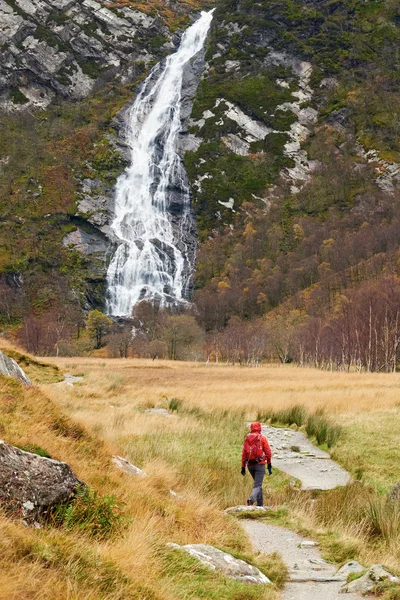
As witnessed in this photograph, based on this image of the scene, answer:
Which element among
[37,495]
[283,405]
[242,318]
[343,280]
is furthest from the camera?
[242,318]


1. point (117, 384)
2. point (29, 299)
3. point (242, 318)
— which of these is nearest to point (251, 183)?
point (242, 318)

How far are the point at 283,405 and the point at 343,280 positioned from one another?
9847 cm

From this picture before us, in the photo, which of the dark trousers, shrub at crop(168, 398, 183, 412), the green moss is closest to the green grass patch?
the dark trousers

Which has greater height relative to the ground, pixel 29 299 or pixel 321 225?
pixel 321 225

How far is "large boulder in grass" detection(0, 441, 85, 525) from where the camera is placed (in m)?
6.20

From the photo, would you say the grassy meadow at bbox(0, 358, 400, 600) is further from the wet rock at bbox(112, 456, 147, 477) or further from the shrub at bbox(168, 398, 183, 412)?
the shrub at bbox(168, 398, 183, 412)

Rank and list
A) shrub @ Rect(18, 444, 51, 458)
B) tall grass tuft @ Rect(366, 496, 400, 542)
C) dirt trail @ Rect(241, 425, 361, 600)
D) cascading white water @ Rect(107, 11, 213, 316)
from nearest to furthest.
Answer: dirt trail @ Rect(241, 425, 361, 600) < shrub @ Rect(18, 444, 51, 458) < tall grass tuft @ Rect(366, 496, 400, 542) < cascading white water @ Rect(107, 11, 213, 316)

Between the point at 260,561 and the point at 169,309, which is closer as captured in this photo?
the point at 260,561

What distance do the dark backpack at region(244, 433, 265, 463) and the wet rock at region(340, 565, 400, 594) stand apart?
556 centimetres

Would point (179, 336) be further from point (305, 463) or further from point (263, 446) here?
point (263, 446)

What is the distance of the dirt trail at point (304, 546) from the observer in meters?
6.79

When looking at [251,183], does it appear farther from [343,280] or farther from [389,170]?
[343,280]

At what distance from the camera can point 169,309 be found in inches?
4916

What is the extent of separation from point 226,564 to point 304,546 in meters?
2.18
